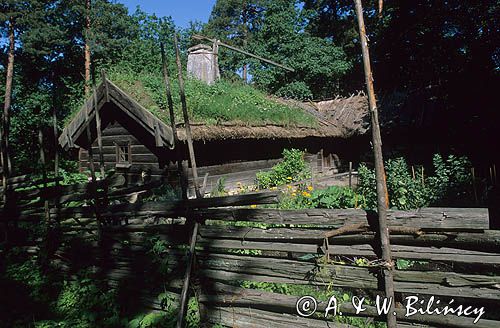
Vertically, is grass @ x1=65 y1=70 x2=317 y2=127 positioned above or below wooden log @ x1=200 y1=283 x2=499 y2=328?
above

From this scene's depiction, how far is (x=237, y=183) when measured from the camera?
1220 centimetres

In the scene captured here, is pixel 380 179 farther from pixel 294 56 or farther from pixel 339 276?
pixel 294 56

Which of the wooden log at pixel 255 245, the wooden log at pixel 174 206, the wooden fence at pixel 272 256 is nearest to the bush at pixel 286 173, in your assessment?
the wooden fence at pixel 272 256

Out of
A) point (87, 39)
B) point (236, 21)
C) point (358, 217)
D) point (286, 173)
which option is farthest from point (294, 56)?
point (358, 217)

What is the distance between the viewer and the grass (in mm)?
10633

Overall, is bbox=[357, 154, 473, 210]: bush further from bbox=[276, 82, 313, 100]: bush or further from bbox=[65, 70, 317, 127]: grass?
bbox=[276, 82, 313, 100]: bush

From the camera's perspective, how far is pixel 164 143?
31.3 ft

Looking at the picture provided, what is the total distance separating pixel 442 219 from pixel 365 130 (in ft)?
47.8

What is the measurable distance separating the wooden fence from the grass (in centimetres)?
546

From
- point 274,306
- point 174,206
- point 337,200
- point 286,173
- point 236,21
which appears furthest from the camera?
point 236,21

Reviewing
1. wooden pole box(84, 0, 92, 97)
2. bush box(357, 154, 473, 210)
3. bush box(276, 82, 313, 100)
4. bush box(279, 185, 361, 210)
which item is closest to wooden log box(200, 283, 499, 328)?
bush box(279, 185, 361, 210)

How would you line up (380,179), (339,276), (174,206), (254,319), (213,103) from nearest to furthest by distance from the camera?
(380,179)
(339,276)
(254,319)
(174,206)
(213,103)

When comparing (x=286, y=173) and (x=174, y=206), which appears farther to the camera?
(x=286, y=173)

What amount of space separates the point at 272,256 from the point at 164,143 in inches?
257
